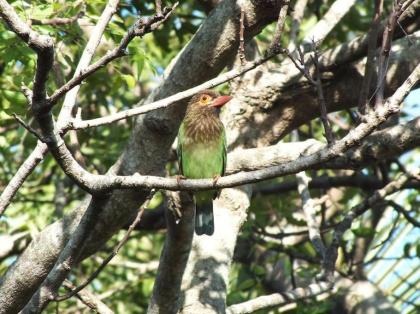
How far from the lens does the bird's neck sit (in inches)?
210

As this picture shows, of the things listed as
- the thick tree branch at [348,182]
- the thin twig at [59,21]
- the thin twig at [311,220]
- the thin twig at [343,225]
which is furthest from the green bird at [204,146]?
the thick tree branch at [348,182]

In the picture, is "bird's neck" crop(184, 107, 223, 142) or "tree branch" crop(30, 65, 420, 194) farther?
"bird's neck" crop(184, 107, 223, 142)

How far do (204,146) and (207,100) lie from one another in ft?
1.52

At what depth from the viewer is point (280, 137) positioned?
17.2 feet

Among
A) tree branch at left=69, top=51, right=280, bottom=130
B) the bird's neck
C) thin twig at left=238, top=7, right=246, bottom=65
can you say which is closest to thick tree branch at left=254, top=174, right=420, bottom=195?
the bird's neck

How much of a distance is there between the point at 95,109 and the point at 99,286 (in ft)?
7.32

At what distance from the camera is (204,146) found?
17.5 feet

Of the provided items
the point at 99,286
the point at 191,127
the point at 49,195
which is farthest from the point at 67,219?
the point at 99,286

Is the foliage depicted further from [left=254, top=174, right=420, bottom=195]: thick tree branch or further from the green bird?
the green bird

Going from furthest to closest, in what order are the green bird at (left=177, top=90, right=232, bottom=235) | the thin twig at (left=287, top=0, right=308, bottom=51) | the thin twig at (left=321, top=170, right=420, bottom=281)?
the thin twig at (left=287, top=0, right=308, bottom=51), the green bird at (left=177, top=90, right=232, bottom=235), the thin twig at (left=321, top=170, right=420, bottom=281)

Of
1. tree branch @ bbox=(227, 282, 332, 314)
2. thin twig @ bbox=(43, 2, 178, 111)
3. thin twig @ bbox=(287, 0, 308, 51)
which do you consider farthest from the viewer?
thin twig @ bbox=(287, 0, 308, 51)

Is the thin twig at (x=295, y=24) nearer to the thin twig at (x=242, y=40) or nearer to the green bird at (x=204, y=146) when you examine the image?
the green bird at (x=204, y=146)

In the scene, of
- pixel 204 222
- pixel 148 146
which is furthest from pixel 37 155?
pixel 204 222

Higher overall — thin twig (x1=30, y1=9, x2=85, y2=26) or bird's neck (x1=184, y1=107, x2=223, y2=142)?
thin twig (x1=30, y1=9, x2=85, y2=26)
